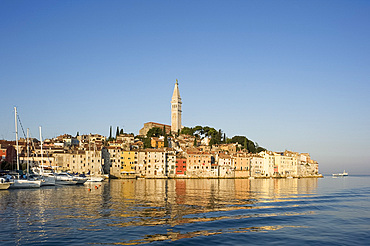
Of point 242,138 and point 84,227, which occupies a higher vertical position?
point 242,138

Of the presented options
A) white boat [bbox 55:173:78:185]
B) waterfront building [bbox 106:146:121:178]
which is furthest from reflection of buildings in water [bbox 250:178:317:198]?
waterfront building [bbox 106:146:121:178]

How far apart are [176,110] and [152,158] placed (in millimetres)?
71717

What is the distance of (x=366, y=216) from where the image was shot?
26625mm

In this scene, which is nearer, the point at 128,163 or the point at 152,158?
the point at 128,163

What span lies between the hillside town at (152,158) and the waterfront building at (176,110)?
25729mm

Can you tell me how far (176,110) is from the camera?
17000cm

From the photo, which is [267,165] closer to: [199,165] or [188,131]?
[199,165]

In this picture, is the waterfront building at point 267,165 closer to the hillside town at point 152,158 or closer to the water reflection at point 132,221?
the hillside town at point 152,158

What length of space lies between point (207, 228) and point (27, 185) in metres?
39.3

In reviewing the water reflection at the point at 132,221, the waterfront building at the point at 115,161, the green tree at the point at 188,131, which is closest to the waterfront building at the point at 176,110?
the green tree at the point at 188,131

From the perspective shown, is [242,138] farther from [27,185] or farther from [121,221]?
[121,221]

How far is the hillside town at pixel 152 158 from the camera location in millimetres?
90562

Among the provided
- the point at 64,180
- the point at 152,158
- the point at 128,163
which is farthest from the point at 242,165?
the point at 64,180

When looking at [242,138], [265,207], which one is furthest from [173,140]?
[265,207]
